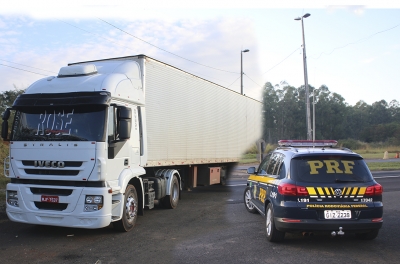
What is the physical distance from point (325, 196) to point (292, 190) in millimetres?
505

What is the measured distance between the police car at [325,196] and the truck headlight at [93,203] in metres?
2.96

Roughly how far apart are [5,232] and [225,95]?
30.5ft

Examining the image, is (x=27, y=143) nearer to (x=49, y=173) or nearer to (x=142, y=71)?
(x=49, y=173)

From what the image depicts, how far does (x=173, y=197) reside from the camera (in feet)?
35.2

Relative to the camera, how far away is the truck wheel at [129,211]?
7445mm

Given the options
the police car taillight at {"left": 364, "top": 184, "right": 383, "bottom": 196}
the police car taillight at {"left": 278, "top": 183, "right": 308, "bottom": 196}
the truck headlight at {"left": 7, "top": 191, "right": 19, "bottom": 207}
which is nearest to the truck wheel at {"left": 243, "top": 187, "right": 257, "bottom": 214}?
the police car taillight at {"left": 278, "top": 183, "right": 308, "bottom": 196}

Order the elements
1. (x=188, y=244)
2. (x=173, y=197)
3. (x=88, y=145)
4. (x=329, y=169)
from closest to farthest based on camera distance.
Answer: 1. (x=329, y=169)
2. (x=188, y=244)
3. (x=88, y=145)
4. (x=173, y=197)

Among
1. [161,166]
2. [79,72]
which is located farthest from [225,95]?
[79,72]

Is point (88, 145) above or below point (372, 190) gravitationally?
above

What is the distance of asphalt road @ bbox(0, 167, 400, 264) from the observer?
5.71m

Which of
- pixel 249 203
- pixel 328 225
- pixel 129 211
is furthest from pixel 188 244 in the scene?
pixel 249 203

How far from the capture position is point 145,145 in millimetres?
8766

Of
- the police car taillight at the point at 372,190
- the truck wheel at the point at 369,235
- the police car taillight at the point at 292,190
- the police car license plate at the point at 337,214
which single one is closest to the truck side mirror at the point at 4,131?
the police car taillight at the point at 292,190

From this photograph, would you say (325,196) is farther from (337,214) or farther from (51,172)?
(51,172)
